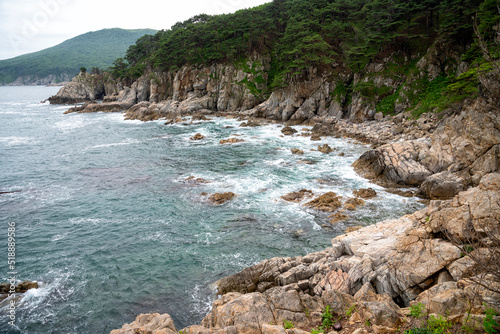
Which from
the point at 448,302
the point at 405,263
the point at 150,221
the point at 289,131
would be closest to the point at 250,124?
the point at 289,131

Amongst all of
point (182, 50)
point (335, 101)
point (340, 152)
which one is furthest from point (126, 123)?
point (340, 152)

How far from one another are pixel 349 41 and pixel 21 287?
64.0m

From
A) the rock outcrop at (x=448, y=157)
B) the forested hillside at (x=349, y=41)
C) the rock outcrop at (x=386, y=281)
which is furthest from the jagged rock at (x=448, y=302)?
the forested hillside at (x=349, y=41)

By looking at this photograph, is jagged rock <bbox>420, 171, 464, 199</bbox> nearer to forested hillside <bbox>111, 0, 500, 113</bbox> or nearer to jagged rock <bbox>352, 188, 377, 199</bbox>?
jagged rock <bbox>352, 188, 377, 199</bbox>

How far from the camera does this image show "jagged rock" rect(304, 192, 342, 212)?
21.5 metres

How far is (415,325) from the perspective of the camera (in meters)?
7.46

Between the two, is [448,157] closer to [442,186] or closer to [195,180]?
[442,186]

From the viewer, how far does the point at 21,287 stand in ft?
47.8

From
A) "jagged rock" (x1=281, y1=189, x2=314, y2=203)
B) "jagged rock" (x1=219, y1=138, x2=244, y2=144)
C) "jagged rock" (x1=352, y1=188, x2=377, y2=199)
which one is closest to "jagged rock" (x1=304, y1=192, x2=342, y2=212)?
"jagged rock" (x1=281, y1=189, x2=314, y2=203)

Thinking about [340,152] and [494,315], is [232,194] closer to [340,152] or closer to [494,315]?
[340,152]

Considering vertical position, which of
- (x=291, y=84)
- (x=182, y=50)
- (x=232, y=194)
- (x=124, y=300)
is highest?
(x=182, y=50)

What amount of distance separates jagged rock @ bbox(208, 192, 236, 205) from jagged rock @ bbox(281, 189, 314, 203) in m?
4.55

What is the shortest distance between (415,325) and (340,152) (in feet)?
94.8

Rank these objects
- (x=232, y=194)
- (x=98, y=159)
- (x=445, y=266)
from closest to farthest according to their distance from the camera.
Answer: (x=445, y=266) → (x=232, y=194) → (x=98, y=159)
